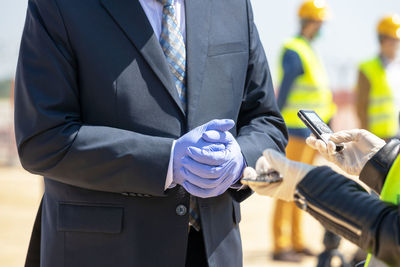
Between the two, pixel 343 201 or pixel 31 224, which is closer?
pixel 343 201

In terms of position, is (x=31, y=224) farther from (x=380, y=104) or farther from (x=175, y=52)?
(x=175, y=52)

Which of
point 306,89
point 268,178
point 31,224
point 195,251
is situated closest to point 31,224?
point 31,224

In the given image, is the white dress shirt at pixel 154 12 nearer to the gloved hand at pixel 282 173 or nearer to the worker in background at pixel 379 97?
the gloved hand at pixel 282 173

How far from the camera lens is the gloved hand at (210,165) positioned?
1.96 metres

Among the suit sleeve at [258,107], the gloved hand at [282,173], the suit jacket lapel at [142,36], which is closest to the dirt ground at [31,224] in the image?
the suit sleeve at [258,107]

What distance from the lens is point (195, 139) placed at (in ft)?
6.53

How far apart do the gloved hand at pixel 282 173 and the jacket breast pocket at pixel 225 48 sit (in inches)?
26.4

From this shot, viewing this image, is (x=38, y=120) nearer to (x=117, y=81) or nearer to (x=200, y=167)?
(x=117, y=81)

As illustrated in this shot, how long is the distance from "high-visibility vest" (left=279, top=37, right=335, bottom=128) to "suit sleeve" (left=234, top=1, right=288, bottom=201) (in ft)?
10.1

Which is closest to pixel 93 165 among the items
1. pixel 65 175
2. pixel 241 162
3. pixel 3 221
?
pixel 65 175

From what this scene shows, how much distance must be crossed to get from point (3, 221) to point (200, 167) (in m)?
5.40

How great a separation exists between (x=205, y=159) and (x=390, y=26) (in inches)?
192

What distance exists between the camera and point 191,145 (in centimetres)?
199

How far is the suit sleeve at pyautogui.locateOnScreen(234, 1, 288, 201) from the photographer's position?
2.27 metres
